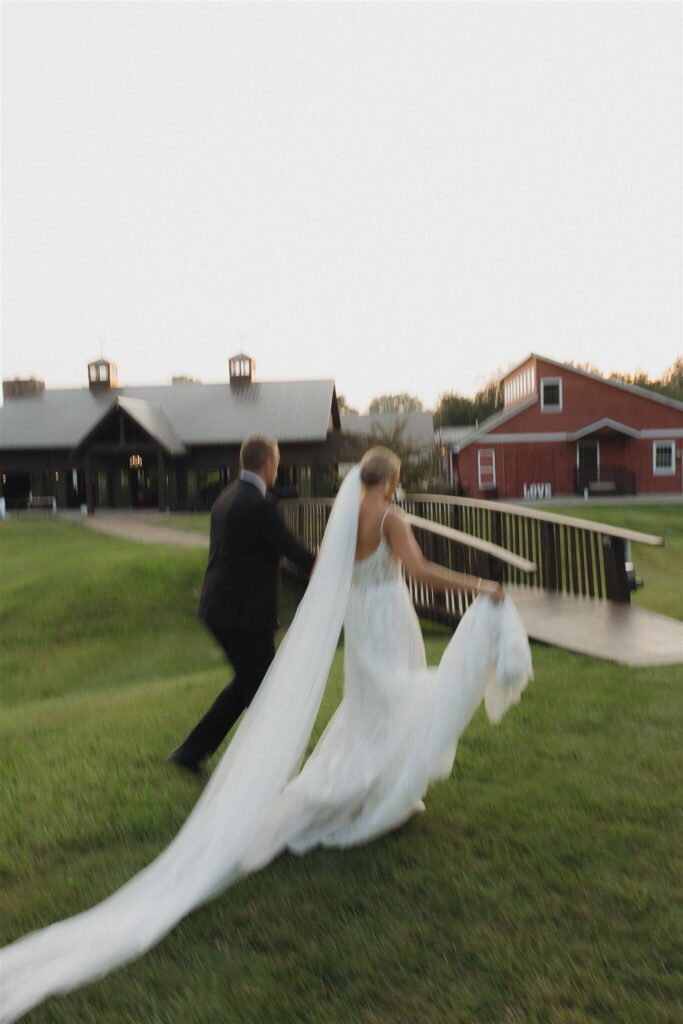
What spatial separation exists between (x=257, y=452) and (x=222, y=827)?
6.71ft

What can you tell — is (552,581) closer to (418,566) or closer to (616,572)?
(616,572)

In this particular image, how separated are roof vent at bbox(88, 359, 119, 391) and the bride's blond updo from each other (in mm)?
42821

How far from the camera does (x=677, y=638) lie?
8.05 metres

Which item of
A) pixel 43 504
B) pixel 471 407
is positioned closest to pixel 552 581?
pixel 43 504

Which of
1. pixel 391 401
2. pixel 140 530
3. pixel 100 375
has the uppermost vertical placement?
pixel 391 401

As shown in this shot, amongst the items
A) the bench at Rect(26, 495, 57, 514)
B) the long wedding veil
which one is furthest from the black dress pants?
the bench at Rect(26, 495, 57, 514)

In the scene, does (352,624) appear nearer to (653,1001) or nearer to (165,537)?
(653,1001)

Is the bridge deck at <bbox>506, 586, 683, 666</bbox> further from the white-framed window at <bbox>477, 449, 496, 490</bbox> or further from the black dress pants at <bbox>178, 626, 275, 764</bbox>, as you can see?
the white-framed window at <bbox>477, 449, 496, 490</bbox>

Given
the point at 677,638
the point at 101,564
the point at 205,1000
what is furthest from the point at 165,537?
the point at 205,1000

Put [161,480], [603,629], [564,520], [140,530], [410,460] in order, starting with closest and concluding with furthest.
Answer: [603,629]
[564,520]
[140,530]
[410,460]
[161,480]

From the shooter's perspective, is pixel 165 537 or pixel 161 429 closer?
pixel 165 537

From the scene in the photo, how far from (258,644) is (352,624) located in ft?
2.74

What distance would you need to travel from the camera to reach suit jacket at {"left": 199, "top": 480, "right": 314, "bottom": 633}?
4.66m

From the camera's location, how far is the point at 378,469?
4.16 metres
